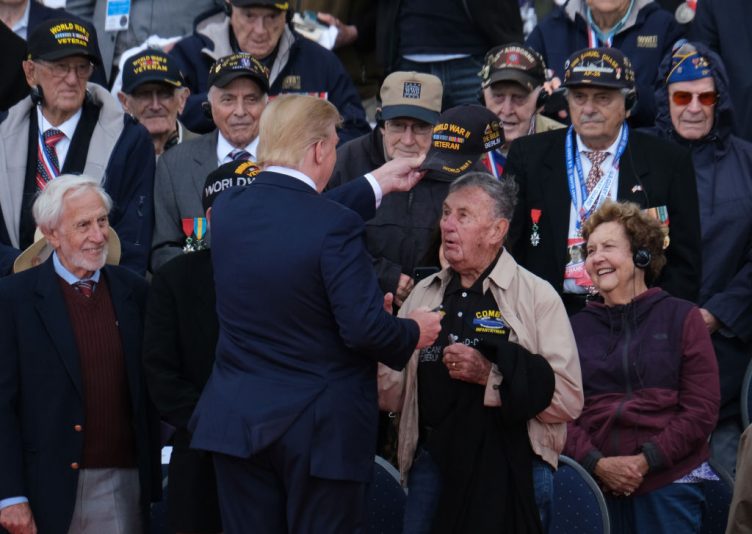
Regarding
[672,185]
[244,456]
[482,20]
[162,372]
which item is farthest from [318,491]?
[482,20]

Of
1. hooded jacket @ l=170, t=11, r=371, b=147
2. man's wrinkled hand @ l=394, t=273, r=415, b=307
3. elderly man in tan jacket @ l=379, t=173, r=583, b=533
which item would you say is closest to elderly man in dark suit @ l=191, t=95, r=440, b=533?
elderly man in tan jacket @ l=379, t=173, r=583, b=533

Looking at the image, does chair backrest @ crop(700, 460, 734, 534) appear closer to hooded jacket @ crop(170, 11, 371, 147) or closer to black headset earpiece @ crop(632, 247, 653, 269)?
black headset earpiece @ crop(632, 247, 653, 269)

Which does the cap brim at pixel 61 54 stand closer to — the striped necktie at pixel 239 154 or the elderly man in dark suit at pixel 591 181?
the striped necktie at pixel 239 154

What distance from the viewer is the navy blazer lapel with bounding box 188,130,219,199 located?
24.7ft

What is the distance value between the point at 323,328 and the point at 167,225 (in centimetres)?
258

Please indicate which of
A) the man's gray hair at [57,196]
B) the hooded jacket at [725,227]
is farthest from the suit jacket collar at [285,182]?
the hooded jacket at [725,227]

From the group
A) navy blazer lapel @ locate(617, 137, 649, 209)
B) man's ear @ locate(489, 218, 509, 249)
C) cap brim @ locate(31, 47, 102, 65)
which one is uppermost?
cap brim @ locate(31, 47, 102, 65)

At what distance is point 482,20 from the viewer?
28.8 ft

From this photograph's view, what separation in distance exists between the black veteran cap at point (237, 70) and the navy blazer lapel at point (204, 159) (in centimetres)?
30

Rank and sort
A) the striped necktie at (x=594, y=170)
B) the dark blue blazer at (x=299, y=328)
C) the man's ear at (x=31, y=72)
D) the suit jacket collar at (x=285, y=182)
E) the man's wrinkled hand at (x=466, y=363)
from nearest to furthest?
the dark blue blazer at (x=299, y=328), the suit jacket collar at (x=285, y=182), the man's wrinkled hand at (x=466, y=363), the striped necktie at (x=594, y=170), the man's ear at (x=31, y=72)

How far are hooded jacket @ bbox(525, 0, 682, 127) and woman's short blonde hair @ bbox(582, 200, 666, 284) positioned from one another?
1770mm

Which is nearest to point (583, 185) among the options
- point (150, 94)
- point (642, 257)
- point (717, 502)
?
point (642, 257)

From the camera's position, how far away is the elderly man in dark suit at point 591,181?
6.84 meters

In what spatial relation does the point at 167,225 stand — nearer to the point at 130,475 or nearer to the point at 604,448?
the point at 130,475
